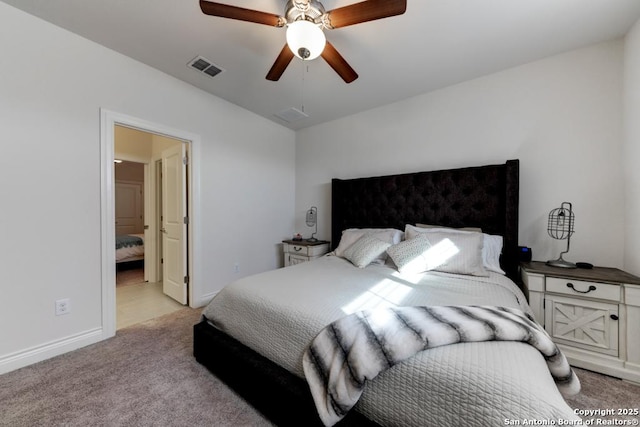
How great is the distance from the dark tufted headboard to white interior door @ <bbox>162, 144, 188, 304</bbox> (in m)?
1.86

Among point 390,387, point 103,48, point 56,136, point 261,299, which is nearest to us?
point 390,387

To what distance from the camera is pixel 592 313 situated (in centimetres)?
167

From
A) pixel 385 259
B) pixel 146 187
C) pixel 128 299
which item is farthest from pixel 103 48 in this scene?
pixel 385 259

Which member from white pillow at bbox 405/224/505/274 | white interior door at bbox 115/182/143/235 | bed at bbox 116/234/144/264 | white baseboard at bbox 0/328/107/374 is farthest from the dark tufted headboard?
white interior door at bbox 115/182/143/235

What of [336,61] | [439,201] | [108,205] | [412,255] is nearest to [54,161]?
[108,205]

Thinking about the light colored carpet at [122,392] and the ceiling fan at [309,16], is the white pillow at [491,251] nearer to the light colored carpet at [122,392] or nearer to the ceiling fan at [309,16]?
the ceiling fan at [309,16]

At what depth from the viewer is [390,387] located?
0.93 m

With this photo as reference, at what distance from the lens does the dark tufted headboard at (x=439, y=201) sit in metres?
2.18

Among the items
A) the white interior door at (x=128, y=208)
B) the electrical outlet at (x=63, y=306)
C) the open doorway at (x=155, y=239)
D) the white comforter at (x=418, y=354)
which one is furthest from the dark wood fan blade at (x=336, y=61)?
the white interior door at (x=128, y=208)

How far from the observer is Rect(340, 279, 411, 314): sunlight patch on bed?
129 centimetres

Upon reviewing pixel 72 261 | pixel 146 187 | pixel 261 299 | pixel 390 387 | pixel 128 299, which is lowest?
pixel 128 299

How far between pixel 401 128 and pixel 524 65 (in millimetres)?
1199

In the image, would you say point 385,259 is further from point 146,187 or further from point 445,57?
point 146,187

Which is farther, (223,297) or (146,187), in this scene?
(146,187)
